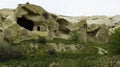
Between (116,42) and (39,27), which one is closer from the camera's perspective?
(116,42)

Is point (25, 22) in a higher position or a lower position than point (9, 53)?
higher

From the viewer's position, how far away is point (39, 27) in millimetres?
75688

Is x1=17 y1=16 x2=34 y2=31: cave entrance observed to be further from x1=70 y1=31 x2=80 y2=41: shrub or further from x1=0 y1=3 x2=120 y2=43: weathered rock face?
x1=70 y1=31 x2=80 y2=41: shrub

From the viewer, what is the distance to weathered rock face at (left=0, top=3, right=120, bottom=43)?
67750mm

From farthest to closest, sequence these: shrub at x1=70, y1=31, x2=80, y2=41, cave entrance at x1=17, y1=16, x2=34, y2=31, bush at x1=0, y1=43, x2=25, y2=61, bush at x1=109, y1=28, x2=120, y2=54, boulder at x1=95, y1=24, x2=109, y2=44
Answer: boulder at x1=95, y1=24, x2=109, y2=44 < cave entrance at x1=17, y1=16, x2=34, y2=31 < shrub at x1=70, y1=31, x2=80, y2=41 < bush at x1=109, y1=28, x2=120, y2=54 < bush at x1=0, y1=43, x2=25, y2=61

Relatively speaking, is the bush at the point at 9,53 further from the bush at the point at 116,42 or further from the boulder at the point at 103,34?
the boulder at the point at 103,34

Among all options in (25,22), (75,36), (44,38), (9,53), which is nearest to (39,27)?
(25,22)

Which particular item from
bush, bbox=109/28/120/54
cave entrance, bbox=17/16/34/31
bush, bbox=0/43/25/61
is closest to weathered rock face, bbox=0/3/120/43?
cave entrance, bbox=17/16/34/31

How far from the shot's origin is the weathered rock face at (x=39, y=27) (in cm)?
6775

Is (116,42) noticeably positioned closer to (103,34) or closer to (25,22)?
(103,34)

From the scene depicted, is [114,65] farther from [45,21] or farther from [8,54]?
[45,21]

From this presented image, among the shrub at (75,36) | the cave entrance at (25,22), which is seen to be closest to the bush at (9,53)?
the shrub at (75,36)

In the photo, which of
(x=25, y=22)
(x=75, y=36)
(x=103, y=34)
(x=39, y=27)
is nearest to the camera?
(x=75, y=36)

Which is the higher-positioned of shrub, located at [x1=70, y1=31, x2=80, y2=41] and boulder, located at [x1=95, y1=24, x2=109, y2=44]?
shrub, located at [x1=70, y1=31, x2=80, y2=41]
